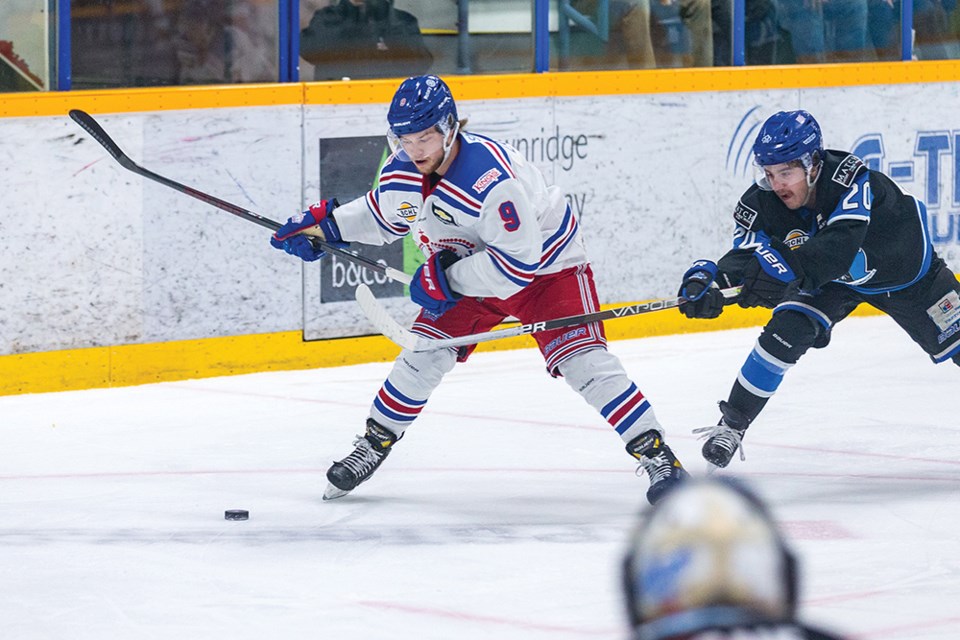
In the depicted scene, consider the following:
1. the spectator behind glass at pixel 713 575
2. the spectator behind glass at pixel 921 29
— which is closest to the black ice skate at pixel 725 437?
the spectator behind glass at pixel 713 575

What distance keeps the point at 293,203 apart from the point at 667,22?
1882 mm

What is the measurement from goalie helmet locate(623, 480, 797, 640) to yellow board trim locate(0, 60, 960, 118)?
14.1 ft

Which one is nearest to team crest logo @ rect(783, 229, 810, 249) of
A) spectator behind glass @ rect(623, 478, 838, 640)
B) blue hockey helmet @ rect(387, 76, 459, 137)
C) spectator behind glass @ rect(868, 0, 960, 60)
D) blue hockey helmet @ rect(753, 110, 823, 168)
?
blue hockey helmet @ rect(753, 110, 823, 168)

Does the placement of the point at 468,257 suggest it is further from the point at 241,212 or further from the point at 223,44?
the point at 223,44

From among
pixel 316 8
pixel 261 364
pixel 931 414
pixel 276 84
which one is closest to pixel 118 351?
pixel 261 364

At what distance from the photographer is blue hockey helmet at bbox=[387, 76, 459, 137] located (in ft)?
11.2

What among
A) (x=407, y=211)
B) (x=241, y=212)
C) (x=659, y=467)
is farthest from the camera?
(x=241, y=212)

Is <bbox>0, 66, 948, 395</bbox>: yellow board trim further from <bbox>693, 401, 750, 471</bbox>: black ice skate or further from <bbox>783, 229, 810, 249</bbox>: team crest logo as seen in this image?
<bbox>783, 229, 810, 249</bbox>: team crest logo

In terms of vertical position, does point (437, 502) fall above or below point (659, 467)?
below

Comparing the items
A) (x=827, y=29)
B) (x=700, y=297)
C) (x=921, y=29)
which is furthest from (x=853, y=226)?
(x=921, y=29)

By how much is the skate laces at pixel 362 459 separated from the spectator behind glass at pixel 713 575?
9.24ft

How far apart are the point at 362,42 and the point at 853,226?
2.58 metres

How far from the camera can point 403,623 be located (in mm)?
2865

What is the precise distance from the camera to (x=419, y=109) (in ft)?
11.2
